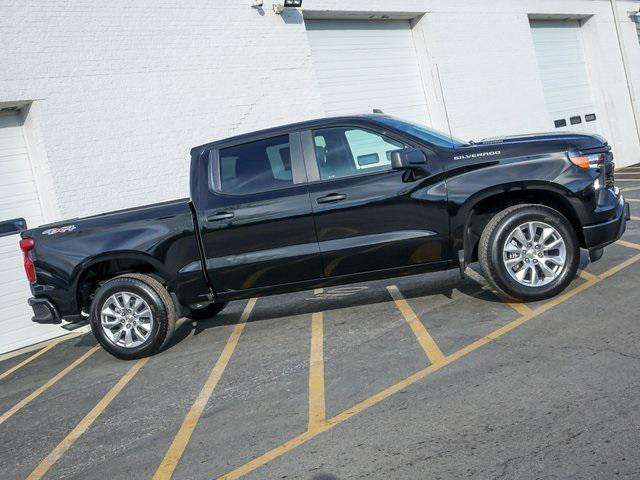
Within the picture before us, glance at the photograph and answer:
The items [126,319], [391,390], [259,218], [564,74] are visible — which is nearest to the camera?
[391,390]

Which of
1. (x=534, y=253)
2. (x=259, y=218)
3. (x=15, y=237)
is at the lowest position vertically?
(x=534, y=253)

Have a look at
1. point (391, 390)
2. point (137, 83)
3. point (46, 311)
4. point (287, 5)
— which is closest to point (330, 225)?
point (391, 390)

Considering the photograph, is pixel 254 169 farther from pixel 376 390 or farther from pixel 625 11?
pixel 625 11

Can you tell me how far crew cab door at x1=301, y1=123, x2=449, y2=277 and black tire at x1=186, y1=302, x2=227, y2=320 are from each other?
2598mm

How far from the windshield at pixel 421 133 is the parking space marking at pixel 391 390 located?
1.75 meters

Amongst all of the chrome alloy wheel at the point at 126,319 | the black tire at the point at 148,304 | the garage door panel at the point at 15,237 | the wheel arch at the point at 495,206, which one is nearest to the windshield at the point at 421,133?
the wheel arch at the point at 495,206

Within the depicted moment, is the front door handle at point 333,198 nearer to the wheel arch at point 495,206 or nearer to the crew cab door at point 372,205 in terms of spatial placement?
the crew cab door at point 372,205

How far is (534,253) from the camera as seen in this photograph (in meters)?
6.70

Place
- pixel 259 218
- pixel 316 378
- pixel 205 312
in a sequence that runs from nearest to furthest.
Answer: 1. pixel 316 378
2. pixel 259 218
3. pixel 205 312

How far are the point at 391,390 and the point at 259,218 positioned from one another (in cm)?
254

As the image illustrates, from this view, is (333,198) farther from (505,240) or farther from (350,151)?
(505,240)

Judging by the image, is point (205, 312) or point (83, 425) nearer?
point (83, 425)

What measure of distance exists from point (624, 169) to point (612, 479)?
706 inches

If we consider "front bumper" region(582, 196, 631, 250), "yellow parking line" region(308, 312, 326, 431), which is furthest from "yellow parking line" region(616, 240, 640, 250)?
"yellow parking line" region(308, 312, 326, 431)
